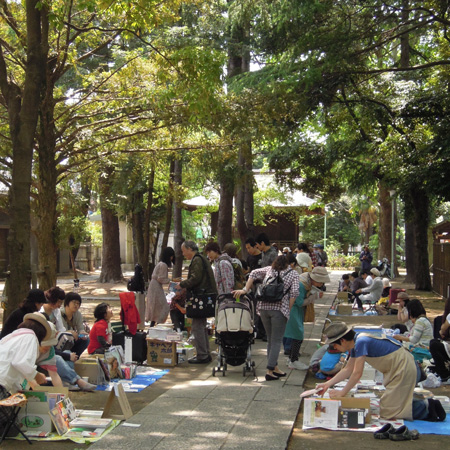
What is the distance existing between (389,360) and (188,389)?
2680 mm

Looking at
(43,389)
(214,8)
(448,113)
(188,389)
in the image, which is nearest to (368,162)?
(448,113)

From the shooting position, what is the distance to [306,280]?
965cm

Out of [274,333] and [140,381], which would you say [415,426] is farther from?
[140,381]

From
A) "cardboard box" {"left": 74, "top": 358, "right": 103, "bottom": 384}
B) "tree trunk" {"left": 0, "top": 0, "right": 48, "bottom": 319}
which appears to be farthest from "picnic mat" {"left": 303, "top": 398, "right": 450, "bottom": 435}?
"tree trunk" {"left": 0, "top": 0, "right": 48, "bottom": 319}

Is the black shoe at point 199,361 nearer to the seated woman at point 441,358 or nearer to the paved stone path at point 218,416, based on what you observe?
the paved stone path at point 218,416

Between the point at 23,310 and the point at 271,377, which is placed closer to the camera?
the point at 23,310

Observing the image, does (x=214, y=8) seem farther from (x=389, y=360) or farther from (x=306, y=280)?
(x=389, y=360)

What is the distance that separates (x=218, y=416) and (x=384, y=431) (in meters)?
1.73

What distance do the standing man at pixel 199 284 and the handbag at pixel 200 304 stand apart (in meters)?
0.07

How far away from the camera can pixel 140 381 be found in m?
8.47

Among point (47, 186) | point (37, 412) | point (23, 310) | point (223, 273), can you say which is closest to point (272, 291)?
point (223, 273)

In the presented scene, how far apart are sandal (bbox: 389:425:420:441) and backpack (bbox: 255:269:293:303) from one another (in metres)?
2.71

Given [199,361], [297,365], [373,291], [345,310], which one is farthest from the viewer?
[345,310]

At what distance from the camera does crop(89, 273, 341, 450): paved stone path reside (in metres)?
5.80
